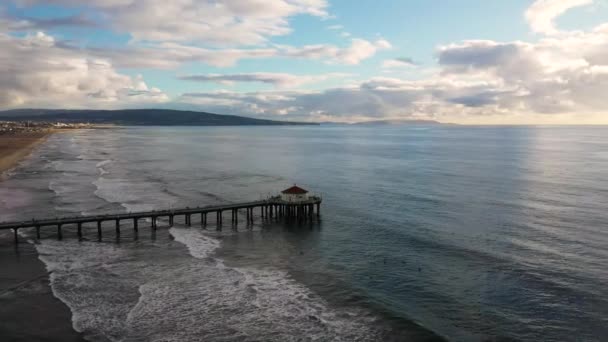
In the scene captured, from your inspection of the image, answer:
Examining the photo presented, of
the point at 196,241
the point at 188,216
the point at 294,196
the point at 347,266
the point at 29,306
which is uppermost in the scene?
the point at 294,196

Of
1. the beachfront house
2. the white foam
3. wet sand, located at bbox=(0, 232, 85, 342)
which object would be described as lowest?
wet sand, located at bbox=(0, 232, 85, 342)

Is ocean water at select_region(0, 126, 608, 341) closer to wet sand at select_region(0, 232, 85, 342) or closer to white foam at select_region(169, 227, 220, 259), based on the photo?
white foam at select_region(169, 227, 220, 259)

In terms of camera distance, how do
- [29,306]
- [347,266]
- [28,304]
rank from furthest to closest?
[347,266]
[28,304]
[29,306]

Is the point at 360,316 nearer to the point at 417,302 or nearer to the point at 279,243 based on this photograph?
the point at 417,302

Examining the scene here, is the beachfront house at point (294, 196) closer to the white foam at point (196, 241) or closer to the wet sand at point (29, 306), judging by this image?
the white foam at point (196, 241)

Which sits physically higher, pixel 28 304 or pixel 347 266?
pixel 347 266

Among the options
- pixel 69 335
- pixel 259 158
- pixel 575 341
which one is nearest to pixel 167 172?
pixel 259 158

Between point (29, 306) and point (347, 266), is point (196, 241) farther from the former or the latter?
point (29, 306)

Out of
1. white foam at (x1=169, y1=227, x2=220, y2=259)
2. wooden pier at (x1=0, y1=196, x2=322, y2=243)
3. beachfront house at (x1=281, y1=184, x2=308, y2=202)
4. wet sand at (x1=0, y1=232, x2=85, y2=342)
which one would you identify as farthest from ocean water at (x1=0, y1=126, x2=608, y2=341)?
beachfront house at (x1=281, y1=184, x2=308, y2=202)

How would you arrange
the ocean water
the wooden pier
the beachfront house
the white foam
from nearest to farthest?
the ocean water → the white foam → the wooden pier → the beachfront house

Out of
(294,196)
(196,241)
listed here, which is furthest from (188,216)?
(294,196)
